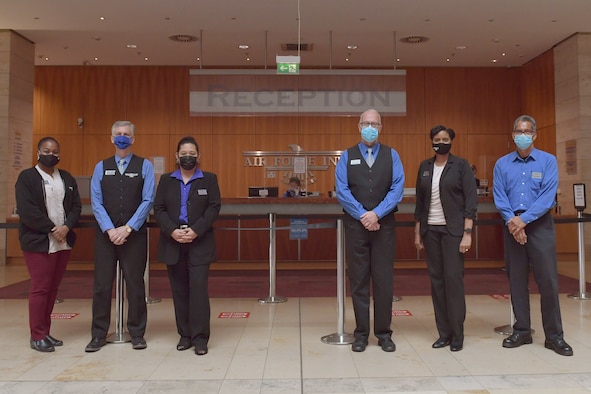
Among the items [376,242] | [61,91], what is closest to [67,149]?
[61,91]

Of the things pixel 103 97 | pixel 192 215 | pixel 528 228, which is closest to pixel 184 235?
pixel 192 215

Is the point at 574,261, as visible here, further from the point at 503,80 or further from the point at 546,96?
the point at 503,80

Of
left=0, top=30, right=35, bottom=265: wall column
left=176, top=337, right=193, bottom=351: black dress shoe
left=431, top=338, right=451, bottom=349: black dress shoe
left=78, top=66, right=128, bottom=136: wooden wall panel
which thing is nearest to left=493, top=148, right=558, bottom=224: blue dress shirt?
left=431, top=338, right=451, bottom=349: black dress shoe

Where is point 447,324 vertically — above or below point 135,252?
below

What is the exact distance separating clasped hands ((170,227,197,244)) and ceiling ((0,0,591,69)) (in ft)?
17.9

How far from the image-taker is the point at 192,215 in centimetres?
368

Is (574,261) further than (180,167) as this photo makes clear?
Yes

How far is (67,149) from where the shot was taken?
40.1 feet

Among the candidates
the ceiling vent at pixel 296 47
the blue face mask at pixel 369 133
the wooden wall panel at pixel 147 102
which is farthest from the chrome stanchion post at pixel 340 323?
the wooden wall panel at pixel 147 102

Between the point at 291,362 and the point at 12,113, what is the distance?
331 inches

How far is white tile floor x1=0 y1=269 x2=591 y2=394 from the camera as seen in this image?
9.67ft

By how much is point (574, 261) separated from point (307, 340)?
7.27 meters

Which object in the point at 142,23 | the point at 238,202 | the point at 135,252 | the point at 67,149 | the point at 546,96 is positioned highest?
the point at 142,23

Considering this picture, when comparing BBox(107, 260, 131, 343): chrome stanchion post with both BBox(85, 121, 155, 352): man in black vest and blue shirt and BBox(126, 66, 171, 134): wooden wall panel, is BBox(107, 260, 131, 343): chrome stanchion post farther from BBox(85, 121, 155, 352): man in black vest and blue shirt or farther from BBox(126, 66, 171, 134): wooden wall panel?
BBox(126, 66, 171, 134): wooden wall panel
